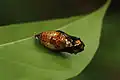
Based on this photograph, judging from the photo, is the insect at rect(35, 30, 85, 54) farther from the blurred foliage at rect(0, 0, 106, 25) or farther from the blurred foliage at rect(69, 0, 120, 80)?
the blurred foliage at rect(0, 0, 106, 25)

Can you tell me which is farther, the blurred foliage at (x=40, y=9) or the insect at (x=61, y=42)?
the blurred foliage at (x=40, y=9)

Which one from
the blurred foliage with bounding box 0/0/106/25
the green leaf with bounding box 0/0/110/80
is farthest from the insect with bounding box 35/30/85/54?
the blurred foliage with bounding box 0/0/106/25

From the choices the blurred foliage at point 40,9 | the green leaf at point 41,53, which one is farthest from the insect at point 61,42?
the blurred foliage at point 40,9

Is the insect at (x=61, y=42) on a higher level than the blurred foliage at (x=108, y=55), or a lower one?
higher

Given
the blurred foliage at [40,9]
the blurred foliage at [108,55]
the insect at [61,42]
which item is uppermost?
the blurred foliage at [40,9]

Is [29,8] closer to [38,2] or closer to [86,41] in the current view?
[38,2]

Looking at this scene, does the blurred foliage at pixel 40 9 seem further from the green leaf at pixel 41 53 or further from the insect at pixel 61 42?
the insect at pixel 61 42

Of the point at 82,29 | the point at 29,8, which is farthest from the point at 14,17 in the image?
the point at 82,29

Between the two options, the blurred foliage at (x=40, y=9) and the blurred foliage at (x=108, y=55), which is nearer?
the blurred foliage at (x=108, y=55)
